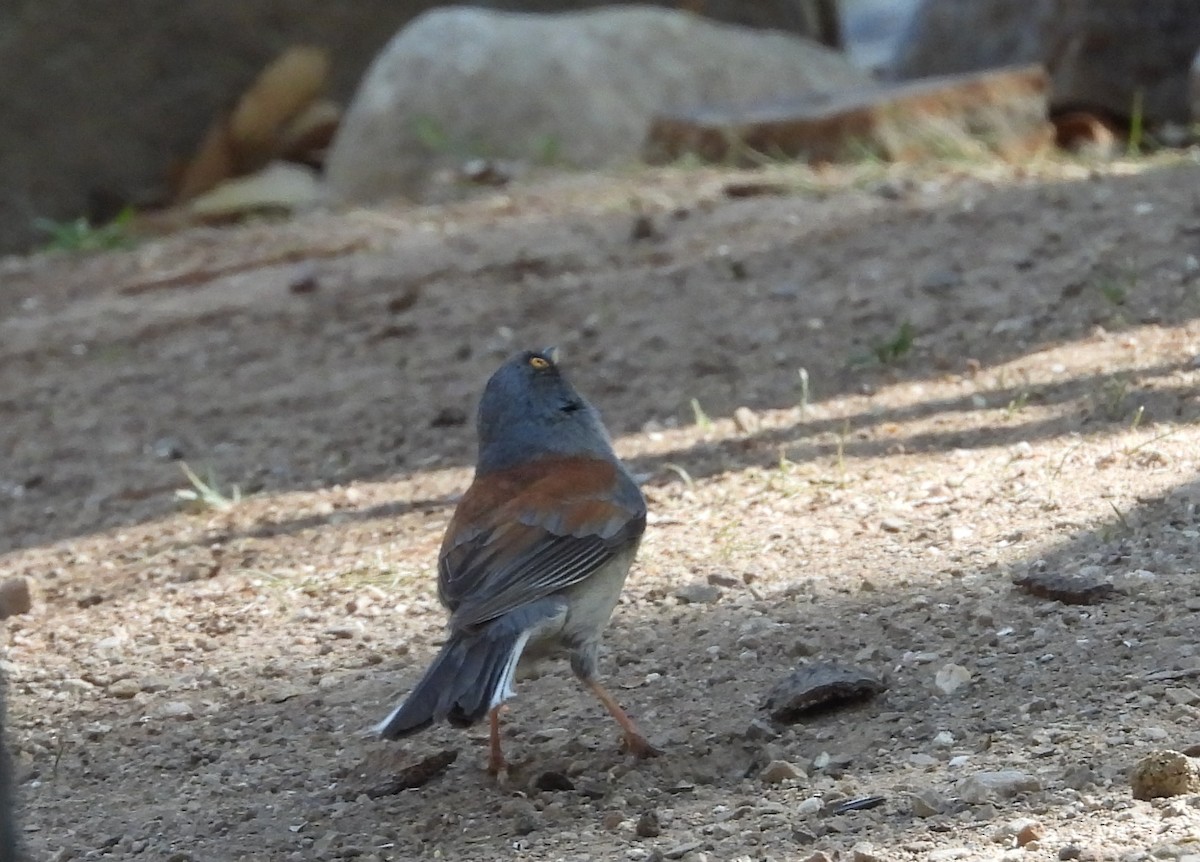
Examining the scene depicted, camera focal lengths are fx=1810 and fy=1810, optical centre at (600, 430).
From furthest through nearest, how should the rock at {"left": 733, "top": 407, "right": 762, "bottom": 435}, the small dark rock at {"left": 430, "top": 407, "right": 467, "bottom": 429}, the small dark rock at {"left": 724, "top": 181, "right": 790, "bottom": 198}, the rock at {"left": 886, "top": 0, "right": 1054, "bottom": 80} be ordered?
the rock at {"left": 886, "top": 0, "right": 1054, "bottom": 80} < the small dark rock at {"left": 724, "top": 181, "right": 790, "bottom": 198} < the small dark rock at {"left": 430, "top": 407, "right": 467, "bottom": 429} < the rock at {"left": 733, "top": 407, "right": 762, "bottom": 435}

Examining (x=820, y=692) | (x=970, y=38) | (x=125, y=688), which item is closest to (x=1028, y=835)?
(x=820, y=692)

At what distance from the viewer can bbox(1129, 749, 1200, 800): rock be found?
3154mm

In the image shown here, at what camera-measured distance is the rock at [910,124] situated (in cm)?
897

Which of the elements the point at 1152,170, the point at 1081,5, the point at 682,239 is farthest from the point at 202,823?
the point at 1081,5

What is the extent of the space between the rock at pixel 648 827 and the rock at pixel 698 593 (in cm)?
124

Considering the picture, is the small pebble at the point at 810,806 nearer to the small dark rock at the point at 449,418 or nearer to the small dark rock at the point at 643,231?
the small dark rock at the point at 449,418

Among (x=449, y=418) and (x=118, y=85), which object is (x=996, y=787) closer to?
(x=449, y=418)

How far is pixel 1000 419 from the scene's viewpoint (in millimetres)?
5617

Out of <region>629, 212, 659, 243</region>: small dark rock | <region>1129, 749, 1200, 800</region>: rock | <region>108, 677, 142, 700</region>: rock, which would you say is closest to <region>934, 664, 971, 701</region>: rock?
<region>1129, 749, 1200, 800</region>: rock

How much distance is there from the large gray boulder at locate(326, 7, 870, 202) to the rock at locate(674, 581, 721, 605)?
5786mm

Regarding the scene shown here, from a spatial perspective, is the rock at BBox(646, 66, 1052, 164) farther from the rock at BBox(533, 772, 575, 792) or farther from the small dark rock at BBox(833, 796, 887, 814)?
the small dark rock at BBox(833, 796, 887, 814)

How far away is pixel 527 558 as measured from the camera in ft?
13.0

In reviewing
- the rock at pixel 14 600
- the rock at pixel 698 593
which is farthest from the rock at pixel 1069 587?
the rock at pixel 14 600

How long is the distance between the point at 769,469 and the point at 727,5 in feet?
24.7
